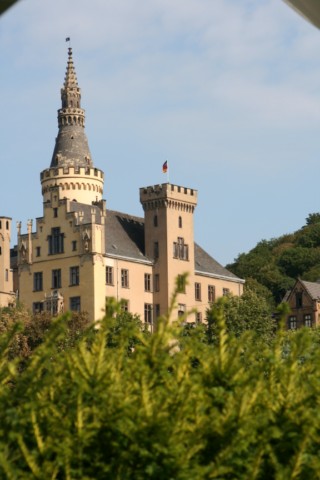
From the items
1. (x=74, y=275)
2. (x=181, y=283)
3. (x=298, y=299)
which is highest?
(x=74, y=275)

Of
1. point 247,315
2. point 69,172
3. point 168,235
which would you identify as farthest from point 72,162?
point 247,315

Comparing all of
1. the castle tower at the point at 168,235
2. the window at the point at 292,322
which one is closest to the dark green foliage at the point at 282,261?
the window at the point at 292,322

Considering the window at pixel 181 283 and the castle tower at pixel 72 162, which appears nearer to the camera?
the window at pixel 181 283

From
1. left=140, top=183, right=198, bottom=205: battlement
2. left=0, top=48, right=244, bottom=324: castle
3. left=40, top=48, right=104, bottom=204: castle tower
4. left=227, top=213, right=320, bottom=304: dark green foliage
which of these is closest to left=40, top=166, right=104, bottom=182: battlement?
left=40, top=48, right=104, bottom=204: castle tower

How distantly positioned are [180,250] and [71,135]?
21405 millimetres

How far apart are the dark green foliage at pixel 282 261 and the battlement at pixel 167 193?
24.7 metres

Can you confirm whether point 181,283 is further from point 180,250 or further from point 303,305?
point 303,305

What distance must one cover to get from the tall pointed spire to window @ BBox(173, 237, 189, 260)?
53.6ft

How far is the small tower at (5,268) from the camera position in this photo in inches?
4919

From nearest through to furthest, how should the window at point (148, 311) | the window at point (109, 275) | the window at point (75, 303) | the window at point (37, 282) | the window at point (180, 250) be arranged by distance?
the window at point (75, 303) < the window at point (109, 275) < the window at point (37, 282) < the window at point (148, 311) < the window at point (180, 250)

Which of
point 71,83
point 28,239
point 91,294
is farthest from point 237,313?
point 71,83

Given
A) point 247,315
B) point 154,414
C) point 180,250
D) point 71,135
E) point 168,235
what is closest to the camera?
point 154,414

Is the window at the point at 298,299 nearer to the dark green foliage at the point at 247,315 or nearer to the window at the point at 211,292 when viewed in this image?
the window at the point at 211,292

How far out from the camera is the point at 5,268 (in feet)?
416
